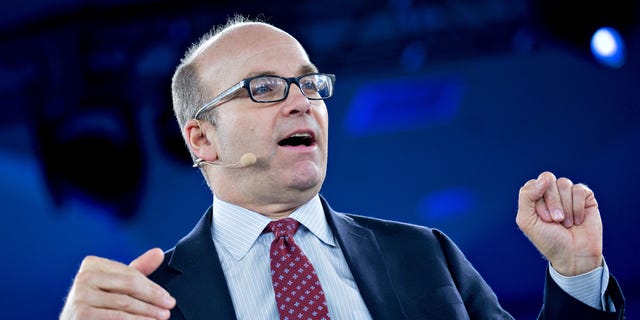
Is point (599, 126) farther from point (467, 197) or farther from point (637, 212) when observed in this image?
point (467, 197)

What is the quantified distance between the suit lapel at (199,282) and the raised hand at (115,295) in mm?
330

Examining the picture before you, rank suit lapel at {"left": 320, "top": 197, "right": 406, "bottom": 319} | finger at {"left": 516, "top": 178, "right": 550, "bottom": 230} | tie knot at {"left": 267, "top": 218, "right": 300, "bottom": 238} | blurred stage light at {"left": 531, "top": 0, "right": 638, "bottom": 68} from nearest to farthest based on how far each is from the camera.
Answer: finger at {"left": 516, "top": 178, "right": 550, "bottom": 230}, suit lapel at {"left": 320, "top": 197, "right": 406, "bottom": 319}, tie knot at {"left": 267, "top": 218, "right": 300, "bottom": 238}, blurred stage light at {"left": 531, "top": 0, "right": 638, "bottom": 68}

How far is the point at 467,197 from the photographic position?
3.79 metres

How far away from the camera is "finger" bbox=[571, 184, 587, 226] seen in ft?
5.51

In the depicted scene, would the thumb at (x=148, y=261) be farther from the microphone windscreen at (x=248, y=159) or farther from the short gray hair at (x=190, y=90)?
the short gray hair at (x=190, y=90)

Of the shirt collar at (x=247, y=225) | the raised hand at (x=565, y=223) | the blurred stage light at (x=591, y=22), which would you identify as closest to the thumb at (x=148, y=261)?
the shirt collar at (x=247, y=225)

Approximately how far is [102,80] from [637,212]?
2697 mm

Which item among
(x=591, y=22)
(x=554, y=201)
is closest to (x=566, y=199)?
(x=554, y=201)

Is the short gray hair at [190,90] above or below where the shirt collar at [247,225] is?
above

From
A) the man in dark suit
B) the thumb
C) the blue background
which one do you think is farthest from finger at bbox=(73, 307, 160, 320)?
the blue background

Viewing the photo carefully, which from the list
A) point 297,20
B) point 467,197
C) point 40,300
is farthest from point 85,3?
point 467,197

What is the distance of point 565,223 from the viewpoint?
5.62ft

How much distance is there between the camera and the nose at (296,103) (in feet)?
6.47

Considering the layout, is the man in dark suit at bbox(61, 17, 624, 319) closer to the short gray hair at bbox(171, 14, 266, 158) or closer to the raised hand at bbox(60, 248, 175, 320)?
the short gray hair at bbox(171, 14, 266, 158)
